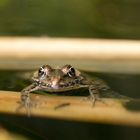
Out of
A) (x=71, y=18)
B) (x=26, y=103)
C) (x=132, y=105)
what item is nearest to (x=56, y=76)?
(x=26, y=103)

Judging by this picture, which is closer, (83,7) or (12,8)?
(83,7)

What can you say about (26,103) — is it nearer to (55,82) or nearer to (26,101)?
(26,101)

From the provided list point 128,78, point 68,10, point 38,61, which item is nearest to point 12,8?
point 68,10

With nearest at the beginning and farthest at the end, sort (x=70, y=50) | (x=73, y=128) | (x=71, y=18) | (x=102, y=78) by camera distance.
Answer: (x=73, y=128) < (x=70, y=50) < (x=102, y=78) < (x=71, y=18)

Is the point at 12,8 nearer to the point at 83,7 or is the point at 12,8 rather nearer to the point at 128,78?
the point at 83,7

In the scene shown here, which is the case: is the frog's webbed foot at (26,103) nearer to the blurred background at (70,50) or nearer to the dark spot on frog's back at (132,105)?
the blurred background at (70,50)

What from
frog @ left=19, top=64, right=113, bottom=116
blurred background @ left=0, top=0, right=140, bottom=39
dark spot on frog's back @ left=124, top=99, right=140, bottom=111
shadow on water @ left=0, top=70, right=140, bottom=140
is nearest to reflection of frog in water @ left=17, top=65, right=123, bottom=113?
frog @ left=19, top=64, right=113, bottom=116
